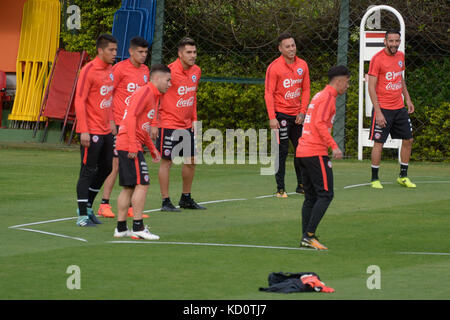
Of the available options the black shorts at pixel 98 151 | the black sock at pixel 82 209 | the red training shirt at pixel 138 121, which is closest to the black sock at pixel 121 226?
the red training shirt at pixel 138 121

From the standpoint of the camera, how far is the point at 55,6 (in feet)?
73.8

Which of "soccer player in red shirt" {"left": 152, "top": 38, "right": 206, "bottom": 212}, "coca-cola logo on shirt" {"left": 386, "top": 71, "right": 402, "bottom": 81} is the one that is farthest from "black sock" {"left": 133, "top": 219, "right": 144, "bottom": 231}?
"coca-cola logo on shirt" {"left": 386, "top": 71, "right": 402, "bottom": 81}

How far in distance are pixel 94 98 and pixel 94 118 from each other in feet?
0.77

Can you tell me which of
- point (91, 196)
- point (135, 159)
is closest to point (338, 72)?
point (135, 159)

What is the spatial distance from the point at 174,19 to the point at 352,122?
4897 mm

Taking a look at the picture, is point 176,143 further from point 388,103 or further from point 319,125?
point 388,103

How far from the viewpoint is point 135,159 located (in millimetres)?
9648

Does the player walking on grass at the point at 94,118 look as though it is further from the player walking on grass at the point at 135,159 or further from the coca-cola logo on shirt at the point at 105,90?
the player walking on grass at the point at 135,159

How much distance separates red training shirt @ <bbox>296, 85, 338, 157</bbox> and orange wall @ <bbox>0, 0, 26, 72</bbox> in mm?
15250

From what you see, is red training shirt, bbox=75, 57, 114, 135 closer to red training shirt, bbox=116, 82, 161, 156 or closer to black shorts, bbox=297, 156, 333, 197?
red training shirt, bbox=116, 82, 161, 156

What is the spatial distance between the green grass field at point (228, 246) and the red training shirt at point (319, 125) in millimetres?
965

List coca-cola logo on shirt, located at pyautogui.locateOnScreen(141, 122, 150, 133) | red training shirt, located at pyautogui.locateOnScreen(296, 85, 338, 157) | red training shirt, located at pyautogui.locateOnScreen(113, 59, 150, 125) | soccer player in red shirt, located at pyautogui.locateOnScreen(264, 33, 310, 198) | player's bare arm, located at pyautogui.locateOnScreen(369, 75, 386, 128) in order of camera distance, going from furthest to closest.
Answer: player's bare arm, located at pyautogui.locateOnScreen(369, 75, 386, 128) → soccer player in red shirt, located at pyautogui.locateOnScreen(264, 33, 310, 198) → red training shirt, located at pyautogui.locateOnScreen(113, 59, 150, 125) → coca-cola logo on shirt, located at pyautogui.locateOnScreen(141, 122, 150, 133) → red training shirt, located at pyautogui.locateOnScreen(296, 85, 338, 157)

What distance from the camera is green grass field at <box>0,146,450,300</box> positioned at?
7.13m
